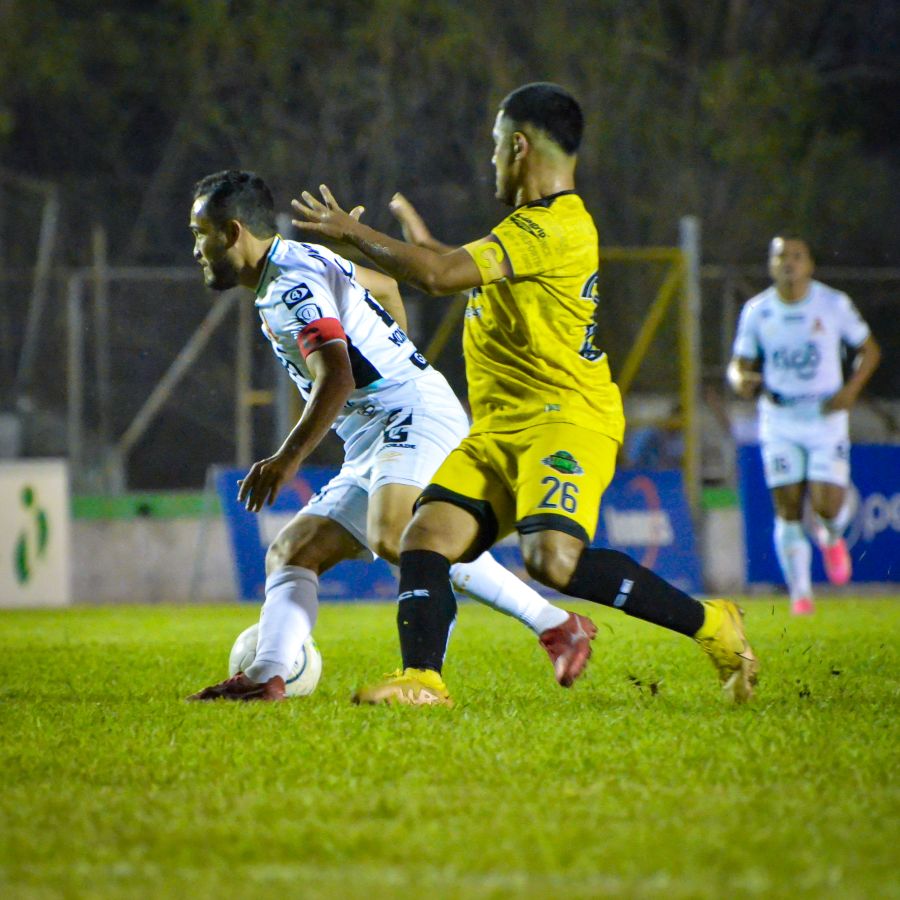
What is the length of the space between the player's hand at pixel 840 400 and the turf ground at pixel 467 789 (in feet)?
14.7

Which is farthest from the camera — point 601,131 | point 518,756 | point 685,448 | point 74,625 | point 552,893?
point 601,131

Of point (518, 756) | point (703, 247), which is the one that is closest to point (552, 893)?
point (518, 756)

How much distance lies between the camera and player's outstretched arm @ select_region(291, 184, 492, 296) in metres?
5.11

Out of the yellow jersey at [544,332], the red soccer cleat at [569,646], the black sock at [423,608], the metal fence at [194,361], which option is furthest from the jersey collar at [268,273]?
the metal fence at [194,361]

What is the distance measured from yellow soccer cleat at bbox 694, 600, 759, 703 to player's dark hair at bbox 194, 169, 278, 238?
2023mm

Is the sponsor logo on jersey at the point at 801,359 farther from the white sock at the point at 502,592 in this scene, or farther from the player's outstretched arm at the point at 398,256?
the player's outstretched arm at the point at 398,256

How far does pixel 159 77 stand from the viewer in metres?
27.6

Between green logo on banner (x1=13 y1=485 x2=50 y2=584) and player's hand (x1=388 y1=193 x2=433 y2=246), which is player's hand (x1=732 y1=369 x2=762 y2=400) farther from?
player's hand (x1=388 y1=193 x2=433 y2=246)

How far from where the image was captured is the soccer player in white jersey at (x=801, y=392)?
37.3ft

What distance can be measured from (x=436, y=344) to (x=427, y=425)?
27.2 feet

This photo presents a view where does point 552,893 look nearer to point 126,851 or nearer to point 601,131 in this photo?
point 126,851

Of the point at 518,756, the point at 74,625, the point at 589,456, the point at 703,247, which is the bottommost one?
the point at 74,625

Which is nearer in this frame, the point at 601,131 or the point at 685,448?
the point at 685,448

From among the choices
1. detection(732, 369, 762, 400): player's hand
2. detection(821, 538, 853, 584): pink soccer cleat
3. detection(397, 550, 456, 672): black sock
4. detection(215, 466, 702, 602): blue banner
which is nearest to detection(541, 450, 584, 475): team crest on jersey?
detection(397, 550, 456, 672): black sock
